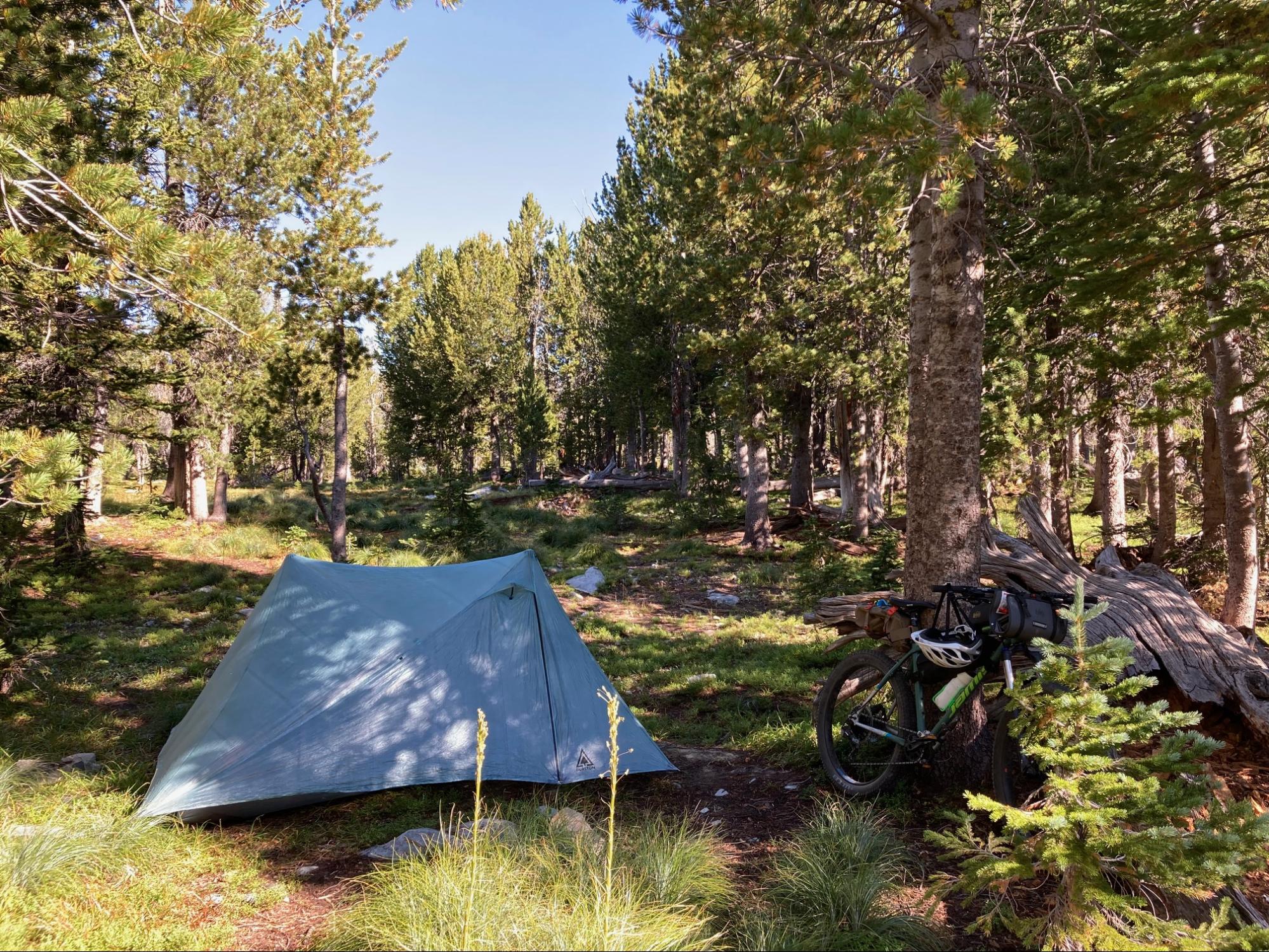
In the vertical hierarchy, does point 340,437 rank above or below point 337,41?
below

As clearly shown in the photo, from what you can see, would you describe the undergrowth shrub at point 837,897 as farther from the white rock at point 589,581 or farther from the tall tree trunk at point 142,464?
the tall tree trunk at point 142,464

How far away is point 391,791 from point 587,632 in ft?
17.7

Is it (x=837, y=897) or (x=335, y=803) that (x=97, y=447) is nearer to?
(x=335, y=803)

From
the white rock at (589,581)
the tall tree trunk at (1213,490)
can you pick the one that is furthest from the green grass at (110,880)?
the tall tree trunk at (1213,490)

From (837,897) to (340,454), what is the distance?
16084mm

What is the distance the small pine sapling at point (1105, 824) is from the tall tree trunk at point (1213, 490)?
1002cm

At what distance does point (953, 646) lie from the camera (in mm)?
4133

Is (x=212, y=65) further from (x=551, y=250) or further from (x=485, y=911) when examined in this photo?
(x=551, y=250)

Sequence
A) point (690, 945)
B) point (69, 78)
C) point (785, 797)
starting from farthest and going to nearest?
point (69, 78)
point (785, 797)
point (690, 945)

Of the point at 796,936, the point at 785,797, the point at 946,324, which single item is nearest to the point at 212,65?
the point at 946,324

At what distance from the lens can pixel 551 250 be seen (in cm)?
4303

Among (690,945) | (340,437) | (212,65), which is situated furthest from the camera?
(340,437)

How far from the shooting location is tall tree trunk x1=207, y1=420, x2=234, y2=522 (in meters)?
18.0

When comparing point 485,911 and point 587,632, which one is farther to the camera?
point 587,632
